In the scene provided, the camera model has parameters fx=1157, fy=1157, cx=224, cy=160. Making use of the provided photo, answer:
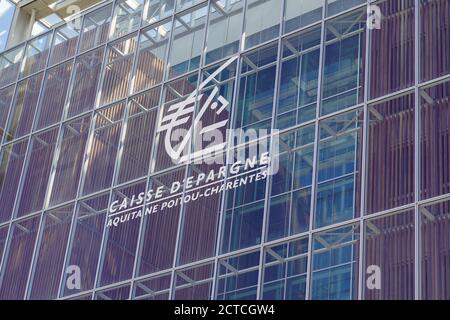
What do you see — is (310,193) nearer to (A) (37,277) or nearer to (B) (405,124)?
(B) (405,124)

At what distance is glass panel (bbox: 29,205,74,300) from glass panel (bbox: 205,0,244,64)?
15.8 ft

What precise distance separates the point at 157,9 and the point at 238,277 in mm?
8610

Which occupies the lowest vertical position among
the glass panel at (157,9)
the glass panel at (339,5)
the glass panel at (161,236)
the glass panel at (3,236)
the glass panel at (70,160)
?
the glass panel at (161,236)

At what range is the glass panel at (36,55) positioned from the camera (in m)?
30.4

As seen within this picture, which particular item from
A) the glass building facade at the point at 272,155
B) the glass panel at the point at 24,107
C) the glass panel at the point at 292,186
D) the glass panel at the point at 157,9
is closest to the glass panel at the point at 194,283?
the glass building facade at the point at 272,155

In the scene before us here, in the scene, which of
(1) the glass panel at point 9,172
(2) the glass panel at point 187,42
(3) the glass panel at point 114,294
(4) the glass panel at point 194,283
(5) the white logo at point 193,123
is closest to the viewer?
(4) the glass panel at point 194,283

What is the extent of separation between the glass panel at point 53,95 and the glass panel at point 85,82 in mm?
319

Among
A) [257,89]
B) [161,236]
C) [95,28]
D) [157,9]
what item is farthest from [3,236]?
[257,89]

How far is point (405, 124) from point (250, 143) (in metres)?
3.65

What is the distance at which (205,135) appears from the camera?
958 inches

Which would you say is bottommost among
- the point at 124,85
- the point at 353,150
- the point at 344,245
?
the point at 344,245

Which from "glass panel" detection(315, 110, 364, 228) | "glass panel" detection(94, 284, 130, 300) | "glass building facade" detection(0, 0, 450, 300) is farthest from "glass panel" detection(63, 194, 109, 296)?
"glass panel" detection(315, 110, 364, 228)

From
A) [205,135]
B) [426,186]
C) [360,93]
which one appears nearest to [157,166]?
[205,135]

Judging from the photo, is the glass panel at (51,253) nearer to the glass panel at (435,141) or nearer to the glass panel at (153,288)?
the glass panel at (153,288)
